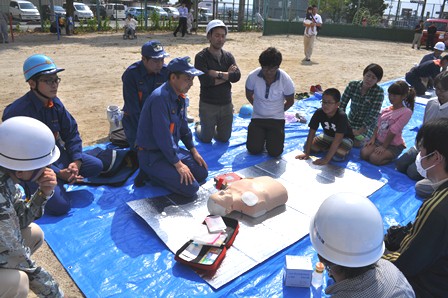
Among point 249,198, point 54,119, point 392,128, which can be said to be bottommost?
point 249,198

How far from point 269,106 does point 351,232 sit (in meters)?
3.23

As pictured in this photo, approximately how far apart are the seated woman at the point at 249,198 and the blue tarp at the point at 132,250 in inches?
17.5

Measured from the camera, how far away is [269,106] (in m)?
4.59

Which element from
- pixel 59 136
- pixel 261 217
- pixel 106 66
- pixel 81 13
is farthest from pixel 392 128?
pixel 81 13

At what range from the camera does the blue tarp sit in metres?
2.46

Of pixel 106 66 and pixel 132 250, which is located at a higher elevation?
pixel 106 66

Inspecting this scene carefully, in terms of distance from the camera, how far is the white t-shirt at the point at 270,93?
4.48m

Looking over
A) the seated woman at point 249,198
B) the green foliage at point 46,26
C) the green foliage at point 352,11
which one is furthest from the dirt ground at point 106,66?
the green foliage at point 352,11

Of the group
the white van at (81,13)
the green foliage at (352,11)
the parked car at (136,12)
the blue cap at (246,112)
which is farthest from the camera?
the green foliage at (352,11)

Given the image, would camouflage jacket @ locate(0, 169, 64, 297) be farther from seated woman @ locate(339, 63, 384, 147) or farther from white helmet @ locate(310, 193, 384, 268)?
seated woman @ locate(339, 63, 384, 147)

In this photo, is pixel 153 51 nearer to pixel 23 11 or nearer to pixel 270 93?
pixel 270 93

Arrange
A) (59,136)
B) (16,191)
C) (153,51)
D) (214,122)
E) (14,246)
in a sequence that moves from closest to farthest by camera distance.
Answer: (14,246), (16,191), (59,136), (153,51), (214,122)

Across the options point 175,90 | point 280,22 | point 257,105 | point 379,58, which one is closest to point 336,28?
point 280,22

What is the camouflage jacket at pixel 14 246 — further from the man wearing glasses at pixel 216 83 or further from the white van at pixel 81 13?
the white van at pixel 81 13
